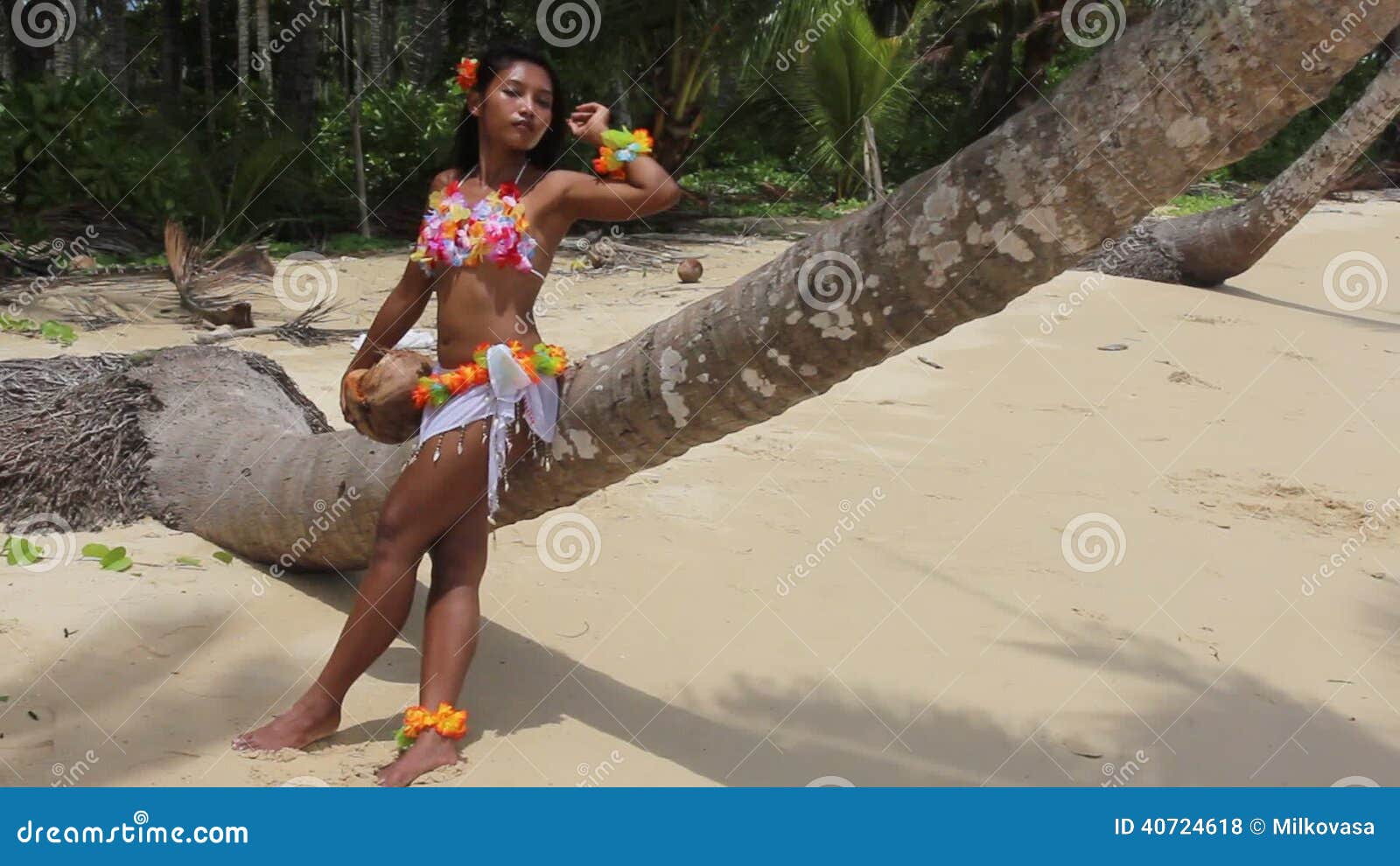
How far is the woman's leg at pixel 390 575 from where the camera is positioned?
308cm

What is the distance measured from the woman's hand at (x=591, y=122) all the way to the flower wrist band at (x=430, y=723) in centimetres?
139

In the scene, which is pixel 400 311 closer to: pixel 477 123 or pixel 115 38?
pixel 477 123

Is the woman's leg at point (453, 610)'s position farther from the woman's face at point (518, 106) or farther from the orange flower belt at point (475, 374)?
the woman's face at point (518, 106)

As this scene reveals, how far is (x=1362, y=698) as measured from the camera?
3641 mm

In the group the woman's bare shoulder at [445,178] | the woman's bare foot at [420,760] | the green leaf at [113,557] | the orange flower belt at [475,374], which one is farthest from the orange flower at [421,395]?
the green leaf at [113,557]

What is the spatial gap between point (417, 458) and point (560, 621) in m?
1.02

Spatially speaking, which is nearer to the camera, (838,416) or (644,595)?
(644,595)

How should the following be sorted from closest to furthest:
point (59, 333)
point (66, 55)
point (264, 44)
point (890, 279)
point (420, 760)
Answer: point (890, 279), point (420, 760), point (59, 333), point (66, 55), point (264, 44)

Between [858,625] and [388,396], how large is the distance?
5.49 feet

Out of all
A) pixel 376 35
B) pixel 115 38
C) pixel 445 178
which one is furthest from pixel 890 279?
pixel 376 35

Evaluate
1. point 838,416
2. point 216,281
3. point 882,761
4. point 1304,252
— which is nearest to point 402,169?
point 216,281

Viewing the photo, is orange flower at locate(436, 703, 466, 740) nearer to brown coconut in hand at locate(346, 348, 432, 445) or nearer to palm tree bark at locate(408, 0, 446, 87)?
brown coconut in hand at locate(346, 348, 432, 445)

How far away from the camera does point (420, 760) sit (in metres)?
2.96

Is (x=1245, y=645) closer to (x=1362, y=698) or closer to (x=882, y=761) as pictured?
(x=1362, y=698)
